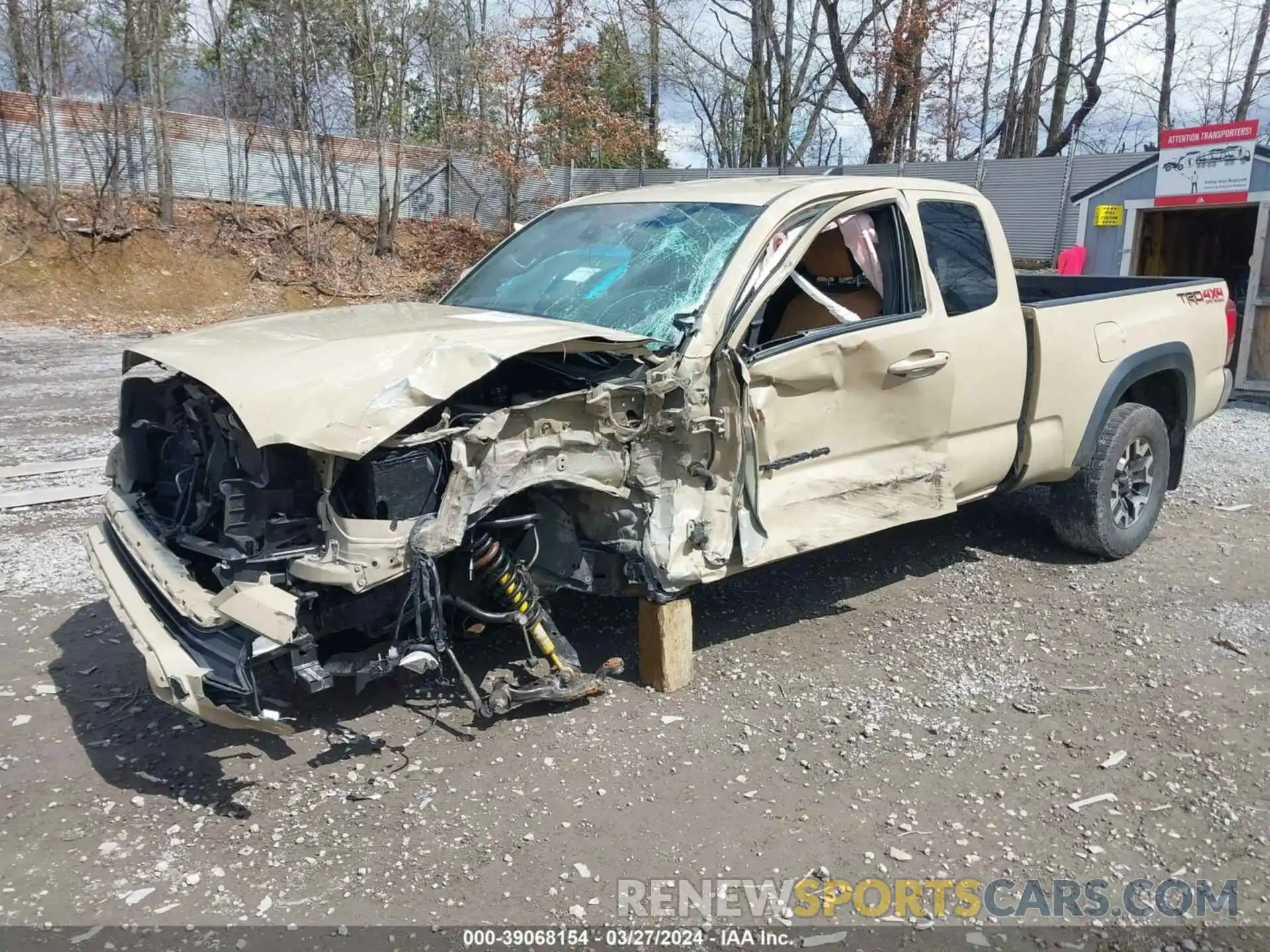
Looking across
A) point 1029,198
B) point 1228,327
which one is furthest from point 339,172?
point 1228,327

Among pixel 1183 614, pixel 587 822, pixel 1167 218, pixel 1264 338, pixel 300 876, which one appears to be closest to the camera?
pixel 300 876

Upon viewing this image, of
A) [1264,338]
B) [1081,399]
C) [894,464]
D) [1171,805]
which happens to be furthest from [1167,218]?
[1171,805]

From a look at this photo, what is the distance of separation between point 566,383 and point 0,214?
763 inches

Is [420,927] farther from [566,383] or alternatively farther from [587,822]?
[566,383]

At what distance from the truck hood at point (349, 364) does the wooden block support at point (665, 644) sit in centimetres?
108

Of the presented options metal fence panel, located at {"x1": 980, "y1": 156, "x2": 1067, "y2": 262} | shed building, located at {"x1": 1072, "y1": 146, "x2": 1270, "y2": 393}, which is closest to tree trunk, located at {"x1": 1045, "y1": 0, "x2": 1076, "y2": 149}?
metal fence panel, located at {"x1": 980, "y1": 156, "x2": 1067, "y2": 262}

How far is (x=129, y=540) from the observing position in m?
3.86

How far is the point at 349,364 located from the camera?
11.1 ft

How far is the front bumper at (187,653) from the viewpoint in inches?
120

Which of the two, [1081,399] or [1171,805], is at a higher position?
[1081,399]

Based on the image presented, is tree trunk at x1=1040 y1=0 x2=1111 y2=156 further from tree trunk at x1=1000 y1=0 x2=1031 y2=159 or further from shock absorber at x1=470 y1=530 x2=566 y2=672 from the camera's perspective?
shock absorber at x1=470 y1=530 x2=566 y2=672

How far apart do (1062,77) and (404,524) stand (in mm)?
28608

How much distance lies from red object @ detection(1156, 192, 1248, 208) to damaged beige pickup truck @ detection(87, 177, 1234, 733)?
23.5 ft

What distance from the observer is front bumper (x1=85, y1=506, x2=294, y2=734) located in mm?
3049
